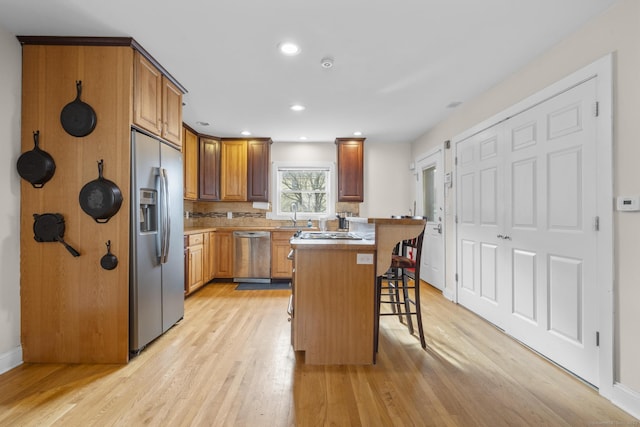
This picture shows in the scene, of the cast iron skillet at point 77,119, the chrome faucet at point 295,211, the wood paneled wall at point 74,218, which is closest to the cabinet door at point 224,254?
the chrome faucet at point 295,211

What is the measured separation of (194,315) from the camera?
3279 mm

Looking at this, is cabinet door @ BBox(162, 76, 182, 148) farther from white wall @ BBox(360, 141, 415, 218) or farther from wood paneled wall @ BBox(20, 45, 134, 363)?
white wall @ BBox(360, 141, 415, 218)

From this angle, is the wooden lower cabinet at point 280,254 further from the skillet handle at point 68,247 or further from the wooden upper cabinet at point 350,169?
the skillet handle at point 68,247

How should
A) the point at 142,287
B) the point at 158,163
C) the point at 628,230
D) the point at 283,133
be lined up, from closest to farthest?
the point at 628,230 → the point at 142,287 → the point at 158,163 → the point at 283,133

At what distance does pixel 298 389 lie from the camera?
Answer: 1.88 metres

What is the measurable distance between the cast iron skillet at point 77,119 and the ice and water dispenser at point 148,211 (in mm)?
568

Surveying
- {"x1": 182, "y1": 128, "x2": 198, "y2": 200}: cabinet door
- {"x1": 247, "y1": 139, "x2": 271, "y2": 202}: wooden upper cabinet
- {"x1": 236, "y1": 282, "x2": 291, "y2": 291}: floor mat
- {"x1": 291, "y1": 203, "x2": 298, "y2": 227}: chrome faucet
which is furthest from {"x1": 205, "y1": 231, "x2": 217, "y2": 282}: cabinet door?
{"x1": 291, "y1": 203, "x2": 298, "y2": 227}: chrome faucet

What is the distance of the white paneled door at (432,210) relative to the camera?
416 centimetres

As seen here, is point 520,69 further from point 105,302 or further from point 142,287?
Answer: point 105,302

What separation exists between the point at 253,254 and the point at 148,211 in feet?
7.83

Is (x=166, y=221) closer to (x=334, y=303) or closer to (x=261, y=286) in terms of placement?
(x=334, y=303)

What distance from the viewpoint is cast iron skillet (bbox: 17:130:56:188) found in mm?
2119

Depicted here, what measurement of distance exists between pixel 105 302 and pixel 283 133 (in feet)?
11.3

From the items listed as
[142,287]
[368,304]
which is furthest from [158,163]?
[368,304]
